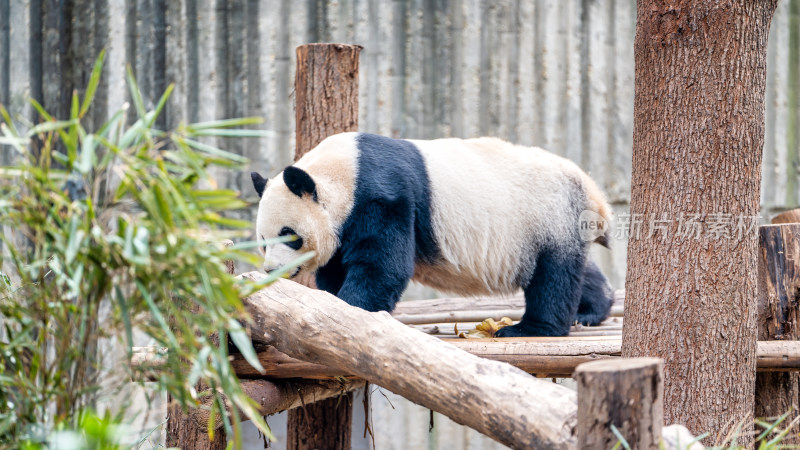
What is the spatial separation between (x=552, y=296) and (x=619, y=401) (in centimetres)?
203

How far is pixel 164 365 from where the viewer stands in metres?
1.67

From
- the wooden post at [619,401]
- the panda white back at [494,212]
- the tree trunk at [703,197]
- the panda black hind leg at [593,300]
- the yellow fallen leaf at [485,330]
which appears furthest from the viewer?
the panda black hind leg at [593,300]

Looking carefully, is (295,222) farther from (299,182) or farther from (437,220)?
(437,220)

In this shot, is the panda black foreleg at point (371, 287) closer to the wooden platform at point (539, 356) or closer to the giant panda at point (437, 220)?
the giant panda at point (437, 220)

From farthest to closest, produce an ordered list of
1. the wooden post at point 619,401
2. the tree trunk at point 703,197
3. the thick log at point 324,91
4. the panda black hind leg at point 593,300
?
the panda black hind leg at point 593,300 → the thick log at point 324,91 → the tree trunk at point 703,197 → the wooden post at point 619,401

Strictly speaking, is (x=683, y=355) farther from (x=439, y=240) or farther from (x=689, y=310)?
(x=439, y=240)

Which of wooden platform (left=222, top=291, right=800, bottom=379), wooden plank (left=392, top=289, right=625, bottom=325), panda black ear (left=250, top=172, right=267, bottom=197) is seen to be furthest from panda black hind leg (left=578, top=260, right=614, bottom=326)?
panda black ear (left=250, top=172, right=267, bottom=197)

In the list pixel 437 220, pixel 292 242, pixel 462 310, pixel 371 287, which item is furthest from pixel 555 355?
pixel 462 310

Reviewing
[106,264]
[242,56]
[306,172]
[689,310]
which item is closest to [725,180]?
[689,310]

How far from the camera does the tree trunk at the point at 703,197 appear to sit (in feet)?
8.23

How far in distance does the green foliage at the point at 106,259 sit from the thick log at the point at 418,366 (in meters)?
0.63

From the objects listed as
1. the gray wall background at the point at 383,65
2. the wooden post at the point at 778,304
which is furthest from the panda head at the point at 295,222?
the gray wall background at the point at 383,65

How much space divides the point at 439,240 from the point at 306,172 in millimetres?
745

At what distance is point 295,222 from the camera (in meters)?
3.34
